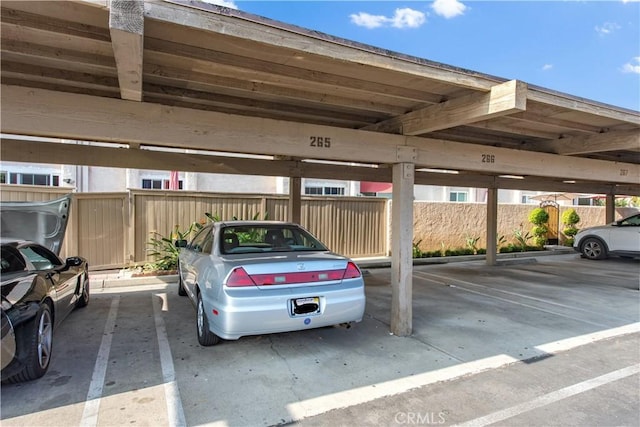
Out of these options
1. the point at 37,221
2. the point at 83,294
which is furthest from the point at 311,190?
the point at 37,221

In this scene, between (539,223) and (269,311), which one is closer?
(269,311)

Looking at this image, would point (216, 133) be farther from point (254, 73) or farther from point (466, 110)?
point (466, 110)

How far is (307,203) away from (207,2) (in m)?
8.84

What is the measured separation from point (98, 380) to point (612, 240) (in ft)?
46.0

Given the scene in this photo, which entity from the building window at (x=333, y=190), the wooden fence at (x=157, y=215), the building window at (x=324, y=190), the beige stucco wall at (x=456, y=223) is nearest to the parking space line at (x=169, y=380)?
the wooden fence at (x=157, y=215)

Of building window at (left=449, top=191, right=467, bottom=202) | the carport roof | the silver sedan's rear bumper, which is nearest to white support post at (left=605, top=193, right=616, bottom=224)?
the carport roof

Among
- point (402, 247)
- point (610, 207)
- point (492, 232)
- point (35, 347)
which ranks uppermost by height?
point (610, 207)

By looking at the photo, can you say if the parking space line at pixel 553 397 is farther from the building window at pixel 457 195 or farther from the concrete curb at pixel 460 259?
the building window at pixel 457 195

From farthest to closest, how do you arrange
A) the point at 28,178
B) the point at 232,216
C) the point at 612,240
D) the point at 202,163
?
the point at 28,178
the point at 612,240
the point at 232,216
the point at 202,163

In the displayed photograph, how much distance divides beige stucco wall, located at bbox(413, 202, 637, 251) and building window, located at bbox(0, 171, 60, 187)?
1349cm

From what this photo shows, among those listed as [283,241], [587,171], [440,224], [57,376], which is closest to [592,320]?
[587,171]

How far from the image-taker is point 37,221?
4.47 meters

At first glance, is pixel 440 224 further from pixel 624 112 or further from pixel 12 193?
pixel 12 193

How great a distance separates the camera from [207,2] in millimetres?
2555
